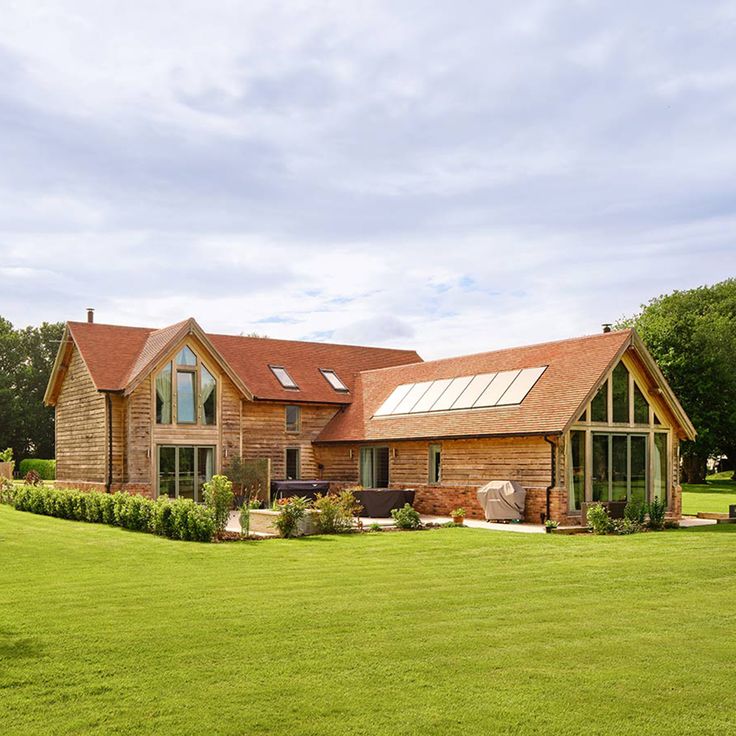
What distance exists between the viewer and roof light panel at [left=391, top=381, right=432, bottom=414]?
100 feet

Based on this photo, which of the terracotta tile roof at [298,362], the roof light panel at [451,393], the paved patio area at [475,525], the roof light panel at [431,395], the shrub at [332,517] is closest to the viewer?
the shrub at [332,517]

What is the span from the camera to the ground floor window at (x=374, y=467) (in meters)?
30.6

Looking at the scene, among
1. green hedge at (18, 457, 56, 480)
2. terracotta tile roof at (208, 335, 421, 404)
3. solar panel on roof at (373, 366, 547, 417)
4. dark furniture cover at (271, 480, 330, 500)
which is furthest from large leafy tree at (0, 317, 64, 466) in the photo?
solar panel on roof at (373, 366, 547, 417)

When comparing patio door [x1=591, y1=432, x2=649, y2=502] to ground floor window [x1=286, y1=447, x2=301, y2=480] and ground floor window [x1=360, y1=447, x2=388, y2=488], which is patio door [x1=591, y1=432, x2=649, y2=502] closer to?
ground floor window [x1=360, y1=447, x2=388, y2=488]

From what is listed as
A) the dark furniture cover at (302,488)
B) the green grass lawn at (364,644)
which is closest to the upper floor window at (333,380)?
the dark furniture cover at (302,488)

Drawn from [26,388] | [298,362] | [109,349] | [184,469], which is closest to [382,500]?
[184,469]

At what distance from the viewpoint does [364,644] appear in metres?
9.12

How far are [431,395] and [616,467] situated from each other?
7409 mm

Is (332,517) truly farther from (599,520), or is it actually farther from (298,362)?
(298,362)

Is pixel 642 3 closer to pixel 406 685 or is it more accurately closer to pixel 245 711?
pixel 406 685

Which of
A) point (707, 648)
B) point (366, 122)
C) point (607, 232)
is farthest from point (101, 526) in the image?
point (707, 648)

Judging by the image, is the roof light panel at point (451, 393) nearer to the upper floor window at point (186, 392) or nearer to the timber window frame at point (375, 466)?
the timber window frame at point (375, 466)

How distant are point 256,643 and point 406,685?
2.08 meters

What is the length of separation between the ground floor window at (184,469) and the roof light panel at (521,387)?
10.9 m
